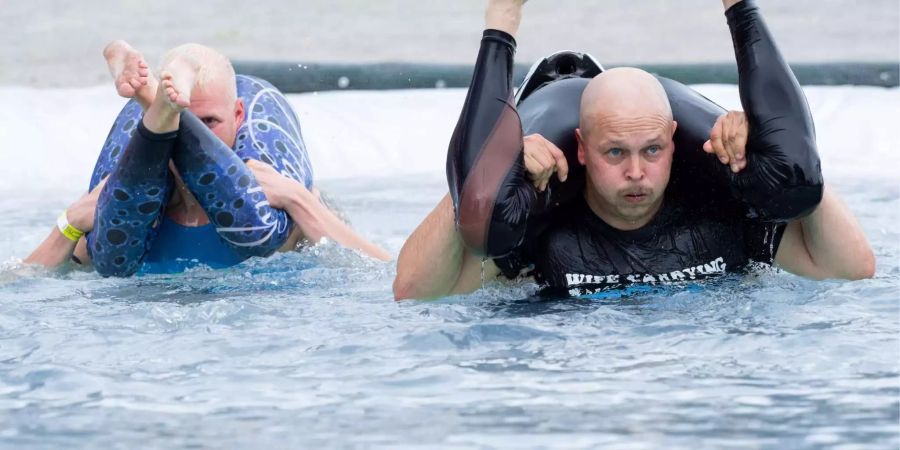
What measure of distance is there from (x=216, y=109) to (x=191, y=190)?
333mm

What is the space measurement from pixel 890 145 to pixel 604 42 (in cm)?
244

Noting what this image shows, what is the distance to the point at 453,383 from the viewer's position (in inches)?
106

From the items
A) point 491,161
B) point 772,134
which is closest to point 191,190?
point 491,161

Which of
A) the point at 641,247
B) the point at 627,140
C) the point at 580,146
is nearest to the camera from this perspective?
the point at 627,140


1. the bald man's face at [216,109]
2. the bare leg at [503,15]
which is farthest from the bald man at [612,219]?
the bald man's face at [216,109]

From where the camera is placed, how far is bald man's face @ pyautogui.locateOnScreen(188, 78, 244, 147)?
3.96 m

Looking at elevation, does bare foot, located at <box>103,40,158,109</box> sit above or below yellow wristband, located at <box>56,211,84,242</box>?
above

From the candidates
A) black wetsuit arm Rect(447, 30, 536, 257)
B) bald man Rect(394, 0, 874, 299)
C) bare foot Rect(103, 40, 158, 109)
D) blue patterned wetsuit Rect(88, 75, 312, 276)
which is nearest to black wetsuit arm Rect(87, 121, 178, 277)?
blue patterned wetsuit Rect(88, 75, 312, 276)

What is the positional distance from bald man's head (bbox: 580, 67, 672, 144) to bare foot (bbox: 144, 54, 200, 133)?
1011 millimetres

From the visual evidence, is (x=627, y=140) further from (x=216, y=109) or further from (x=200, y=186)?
(x=216, y=109)

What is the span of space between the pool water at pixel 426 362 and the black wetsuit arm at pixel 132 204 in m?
0.09

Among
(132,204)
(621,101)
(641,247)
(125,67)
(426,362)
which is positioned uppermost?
(125,67)

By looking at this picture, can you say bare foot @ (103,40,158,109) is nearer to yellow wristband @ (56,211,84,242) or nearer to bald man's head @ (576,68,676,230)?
yellow wristband @ (56,211,84,242)

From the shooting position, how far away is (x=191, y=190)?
12.4 feet
